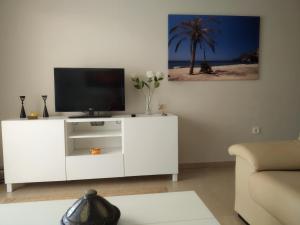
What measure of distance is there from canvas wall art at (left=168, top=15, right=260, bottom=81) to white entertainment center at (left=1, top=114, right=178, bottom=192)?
32.1 inches

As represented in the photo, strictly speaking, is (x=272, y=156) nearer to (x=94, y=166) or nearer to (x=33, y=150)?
(x=94, y=166)

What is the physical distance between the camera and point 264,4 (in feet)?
10.8

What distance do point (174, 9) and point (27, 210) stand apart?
2695 millimetres

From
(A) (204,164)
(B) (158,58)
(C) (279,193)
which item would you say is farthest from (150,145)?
(C) (279,193)

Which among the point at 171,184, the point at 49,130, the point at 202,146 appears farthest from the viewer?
Answer: the point at 202,146

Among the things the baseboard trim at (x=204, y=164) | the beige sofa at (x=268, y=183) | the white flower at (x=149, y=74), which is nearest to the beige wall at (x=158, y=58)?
the baseboard trim at (x=204, y=164)

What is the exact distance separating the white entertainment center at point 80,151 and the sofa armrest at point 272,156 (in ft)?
3.47

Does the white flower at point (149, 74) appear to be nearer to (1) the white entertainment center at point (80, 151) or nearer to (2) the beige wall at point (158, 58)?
(2) the beige wall at point (158, 58)

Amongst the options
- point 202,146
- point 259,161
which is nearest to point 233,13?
point 202,146

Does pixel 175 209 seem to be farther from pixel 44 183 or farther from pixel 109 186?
pixel 44 183

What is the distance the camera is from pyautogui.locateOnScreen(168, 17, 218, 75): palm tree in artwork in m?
3.17

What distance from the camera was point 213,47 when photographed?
10.6 ft

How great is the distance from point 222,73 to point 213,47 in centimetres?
35

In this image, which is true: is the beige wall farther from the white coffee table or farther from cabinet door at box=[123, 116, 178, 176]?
the white coffee table
